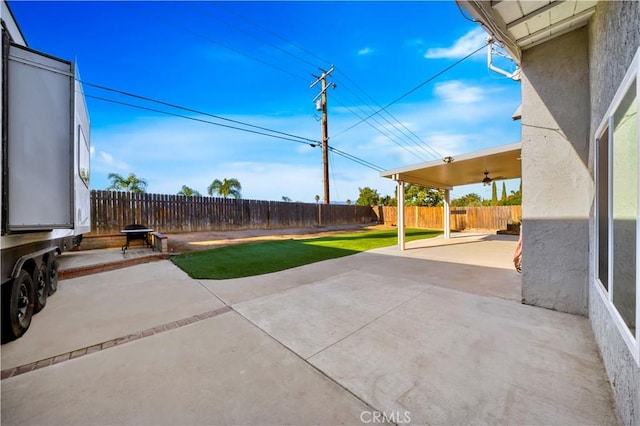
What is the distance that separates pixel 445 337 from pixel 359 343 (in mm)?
928

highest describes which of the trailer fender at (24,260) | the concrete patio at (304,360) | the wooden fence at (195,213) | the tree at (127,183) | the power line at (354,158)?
the power line at (354,158)

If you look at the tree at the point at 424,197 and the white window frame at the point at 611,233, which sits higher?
the tree at the point at 424,197

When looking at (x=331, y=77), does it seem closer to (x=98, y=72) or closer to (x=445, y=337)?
→ (x=98, y=72)

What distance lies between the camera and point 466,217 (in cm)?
1702

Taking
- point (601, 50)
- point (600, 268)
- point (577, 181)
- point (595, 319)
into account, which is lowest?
point (595, 319)

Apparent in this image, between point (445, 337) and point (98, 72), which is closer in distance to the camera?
point (445, 337)

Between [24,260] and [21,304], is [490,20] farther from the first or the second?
[21,304]

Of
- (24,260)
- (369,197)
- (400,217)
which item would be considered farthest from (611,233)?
(369,197)

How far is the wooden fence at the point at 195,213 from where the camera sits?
9.36 meters

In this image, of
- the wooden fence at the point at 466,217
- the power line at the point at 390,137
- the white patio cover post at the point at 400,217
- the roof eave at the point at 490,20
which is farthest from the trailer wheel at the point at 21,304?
the wooden fence at the point at 466,217

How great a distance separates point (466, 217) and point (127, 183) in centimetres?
2294

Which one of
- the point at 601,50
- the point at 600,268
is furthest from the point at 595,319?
the point at 601,50

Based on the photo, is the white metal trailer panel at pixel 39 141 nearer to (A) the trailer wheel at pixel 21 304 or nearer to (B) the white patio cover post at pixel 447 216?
(A) the trailer wheel at pixel 21 304

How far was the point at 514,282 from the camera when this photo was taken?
451 centimetres
